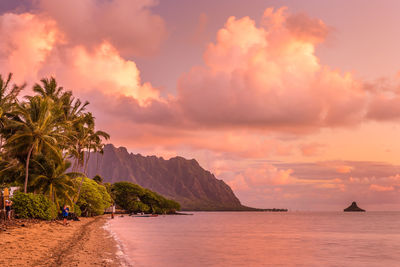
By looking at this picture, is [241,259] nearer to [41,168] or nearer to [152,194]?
[41,168]

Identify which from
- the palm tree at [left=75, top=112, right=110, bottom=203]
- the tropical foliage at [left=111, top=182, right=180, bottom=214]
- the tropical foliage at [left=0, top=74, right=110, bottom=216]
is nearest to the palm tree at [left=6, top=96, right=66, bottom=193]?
the tropical foliage at [left=0, top=74, right=110, bottom=216]

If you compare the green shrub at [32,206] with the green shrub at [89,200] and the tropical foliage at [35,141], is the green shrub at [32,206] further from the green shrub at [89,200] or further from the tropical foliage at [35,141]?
the green shrub at [89,200]

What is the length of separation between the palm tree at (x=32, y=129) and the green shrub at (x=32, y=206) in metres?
1.83

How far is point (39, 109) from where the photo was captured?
46.6 meters

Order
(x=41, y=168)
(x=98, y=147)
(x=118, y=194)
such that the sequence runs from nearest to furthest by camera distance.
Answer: (x=41, y=168), (x=98, y=147), (x=118, y=194)

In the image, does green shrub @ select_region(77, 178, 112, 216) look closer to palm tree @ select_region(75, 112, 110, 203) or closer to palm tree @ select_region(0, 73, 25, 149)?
palm tree @ select_region(75, 112, 110, 203)

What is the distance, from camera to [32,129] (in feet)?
147

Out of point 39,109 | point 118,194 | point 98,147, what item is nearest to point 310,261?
point 39,109

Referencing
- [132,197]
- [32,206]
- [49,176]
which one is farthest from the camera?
[132,197]

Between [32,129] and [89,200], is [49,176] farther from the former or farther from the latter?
[89,200]

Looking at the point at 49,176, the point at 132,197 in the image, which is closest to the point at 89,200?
the point at 49,176

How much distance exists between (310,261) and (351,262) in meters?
3.41

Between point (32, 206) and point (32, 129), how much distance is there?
872 cm

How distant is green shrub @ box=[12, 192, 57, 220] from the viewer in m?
42.3
